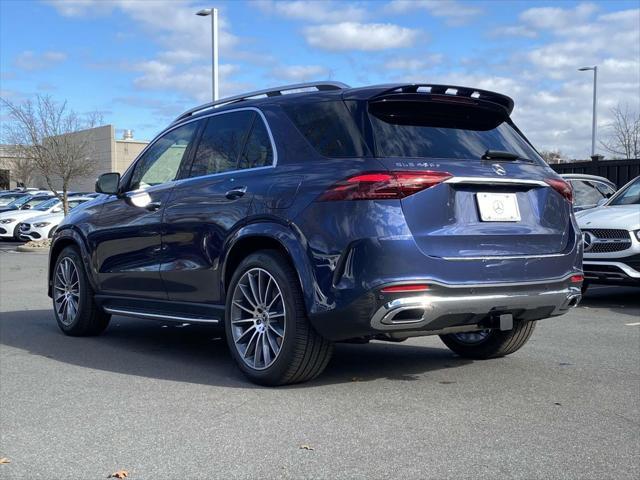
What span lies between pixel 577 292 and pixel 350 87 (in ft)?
6.67

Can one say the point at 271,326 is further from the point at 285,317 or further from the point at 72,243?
the point at 72,243

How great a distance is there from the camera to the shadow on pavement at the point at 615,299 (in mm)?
9367

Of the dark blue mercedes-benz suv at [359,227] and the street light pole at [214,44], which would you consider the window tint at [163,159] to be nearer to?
the dark blue mercedes-benz suv at [359,227]

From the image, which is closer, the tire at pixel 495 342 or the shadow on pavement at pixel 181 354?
the shadow on pavement at pixel 181 354

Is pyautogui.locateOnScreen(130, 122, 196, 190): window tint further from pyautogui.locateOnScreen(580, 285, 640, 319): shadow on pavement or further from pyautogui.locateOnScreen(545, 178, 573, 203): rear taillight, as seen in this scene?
pyautogui.locateOnScreen(580, 285, 640, 319): shadow on pavement

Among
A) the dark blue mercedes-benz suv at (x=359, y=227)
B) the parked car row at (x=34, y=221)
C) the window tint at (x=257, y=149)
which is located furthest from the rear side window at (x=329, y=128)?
the parked car row at (x=34, y=221)

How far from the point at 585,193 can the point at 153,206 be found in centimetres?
893

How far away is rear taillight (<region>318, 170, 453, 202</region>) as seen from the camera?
4586 mm

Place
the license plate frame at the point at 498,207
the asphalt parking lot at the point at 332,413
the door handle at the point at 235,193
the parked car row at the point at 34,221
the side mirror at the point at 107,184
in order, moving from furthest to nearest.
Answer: the parked car row at the point at 34,221
the side mirror at the point at 107,184
the door handle at the point at 235,193
the license plate frame at the point at 498,207
the asphalt parking lot at the point at 332,413

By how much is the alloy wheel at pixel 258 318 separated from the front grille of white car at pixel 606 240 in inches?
219

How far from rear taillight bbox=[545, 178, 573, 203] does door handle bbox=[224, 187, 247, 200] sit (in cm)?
203

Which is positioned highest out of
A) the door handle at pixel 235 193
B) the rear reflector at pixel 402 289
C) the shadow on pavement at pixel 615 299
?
the door handle at pixel 235 193

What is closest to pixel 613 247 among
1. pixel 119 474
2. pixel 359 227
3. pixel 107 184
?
pixel 359 227

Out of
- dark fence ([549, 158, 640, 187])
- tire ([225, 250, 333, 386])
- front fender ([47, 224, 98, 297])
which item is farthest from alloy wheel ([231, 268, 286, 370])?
dark fence ([549, 158, 640, 187])
